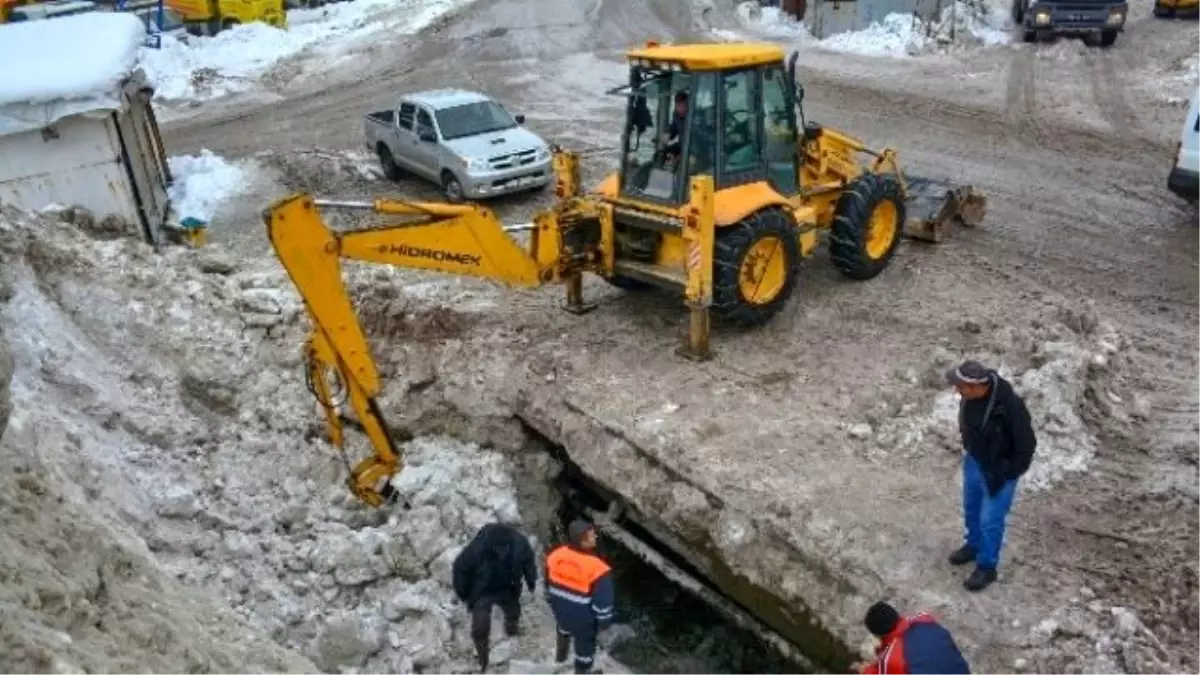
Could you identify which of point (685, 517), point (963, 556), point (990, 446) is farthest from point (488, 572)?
point (990, 446)

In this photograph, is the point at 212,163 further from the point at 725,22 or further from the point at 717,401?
the point at 725,22

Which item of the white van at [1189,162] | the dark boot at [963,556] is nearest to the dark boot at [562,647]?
the dark boot at [963,556]

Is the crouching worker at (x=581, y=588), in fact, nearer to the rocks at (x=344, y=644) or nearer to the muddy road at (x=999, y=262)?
the rocks at (x=344, y=644)

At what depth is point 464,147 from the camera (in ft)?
51.6

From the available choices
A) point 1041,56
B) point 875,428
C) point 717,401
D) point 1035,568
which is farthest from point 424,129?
point 1041,56

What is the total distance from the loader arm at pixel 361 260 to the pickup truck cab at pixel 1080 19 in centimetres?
1941

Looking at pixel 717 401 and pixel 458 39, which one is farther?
pixel 458 39

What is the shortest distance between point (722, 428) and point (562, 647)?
7.62ft

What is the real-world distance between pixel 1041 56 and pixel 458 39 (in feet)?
48.1

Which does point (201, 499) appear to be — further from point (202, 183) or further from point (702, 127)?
point (202, 183)

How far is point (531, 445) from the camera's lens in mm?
9359

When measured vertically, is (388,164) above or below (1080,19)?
below

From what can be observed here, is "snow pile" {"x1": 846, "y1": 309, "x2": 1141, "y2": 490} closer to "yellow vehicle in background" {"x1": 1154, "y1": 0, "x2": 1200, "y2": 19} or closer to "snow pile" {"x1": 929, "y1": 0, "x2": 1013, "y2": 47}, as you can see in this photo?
"snow pile" {"x1": 929, "y1": 0, "x2": 1013, "y2": 47}

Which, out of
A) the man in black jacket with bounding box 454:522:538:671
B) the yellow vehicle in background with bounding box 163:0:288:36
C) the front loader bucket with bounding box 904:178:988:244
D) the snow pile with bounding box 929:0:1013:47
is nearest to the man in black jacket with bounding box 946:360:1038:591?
the man in black jacket with bounding box 454:522:538:671
